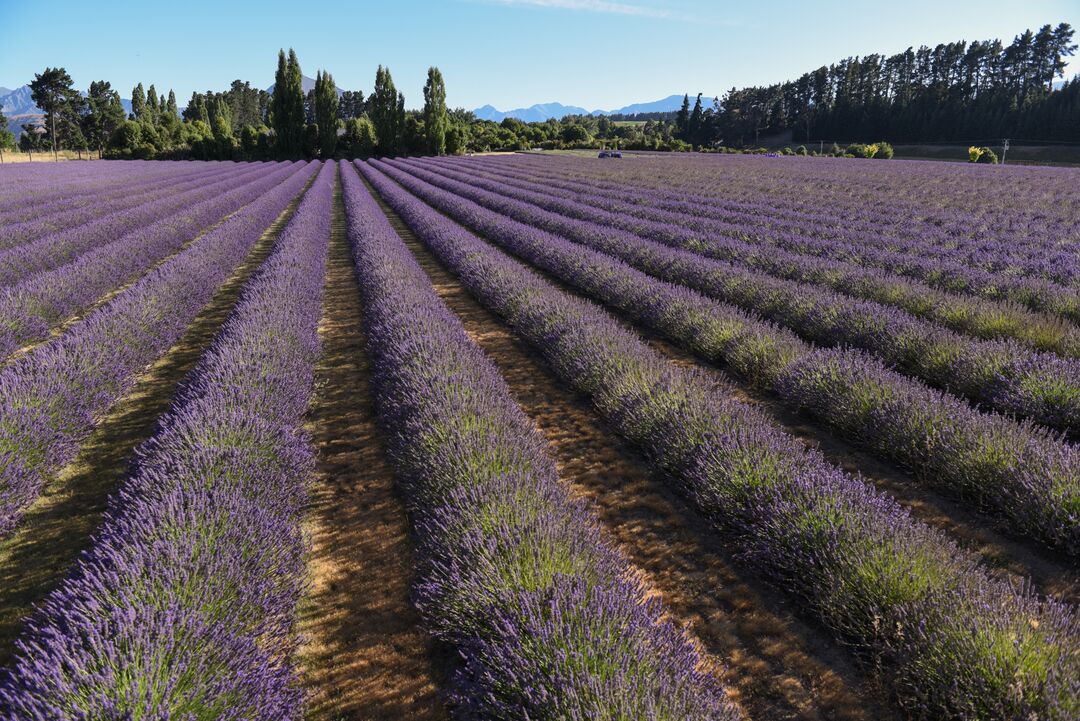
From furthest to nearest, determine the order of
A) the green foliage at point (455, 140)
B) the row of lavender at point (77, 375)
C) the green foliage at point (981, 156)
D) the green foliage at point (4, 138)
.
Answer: the green foliage at point (455, 140) < the green foliage at point (4, 138) < the green foliage at point (981, 156) < the row of lavender at point (77, 375)

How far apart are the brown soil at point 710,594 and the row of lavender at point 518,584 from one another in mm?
270

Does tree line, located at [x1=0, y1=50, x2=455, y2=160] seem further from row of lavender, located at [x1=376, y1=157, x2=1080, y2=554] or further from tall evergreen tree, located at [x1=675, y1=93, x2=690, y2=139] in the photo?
row of lavender, located at [x1=376, y1=157, x2=1080, y2=554]

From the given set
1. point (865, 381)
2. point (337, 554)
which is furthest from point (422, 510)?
point (865, 381)

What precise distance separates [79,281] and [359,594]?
7.40 m

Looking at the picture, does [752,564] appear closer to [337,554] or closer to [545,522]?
[545,522]

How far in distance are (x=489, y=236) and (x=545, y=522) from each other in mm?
10370

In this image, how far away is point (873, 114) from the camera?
2576 inches

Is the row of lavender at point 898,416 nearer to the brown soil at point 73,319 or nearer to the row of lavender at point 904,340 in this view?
the row of lavender at point 904,340

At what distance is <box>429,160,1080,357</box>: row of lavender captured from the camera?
5.26m

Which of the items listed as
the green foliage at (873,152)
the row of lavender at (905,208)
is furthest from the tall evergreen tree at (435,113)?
the green foliage at (873,152)

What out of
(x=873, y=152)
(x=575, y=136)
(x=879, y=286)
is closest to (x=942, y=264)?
(x=879, y=286)

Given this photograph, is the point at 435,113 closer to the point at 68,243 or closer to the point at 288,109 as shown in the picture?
the point at 288,109

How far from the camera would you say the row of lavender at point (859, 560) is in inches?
69.7

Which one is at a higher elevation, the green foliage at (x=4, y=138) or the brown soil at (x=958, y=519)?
the green foliage at (x=4, y=138)
